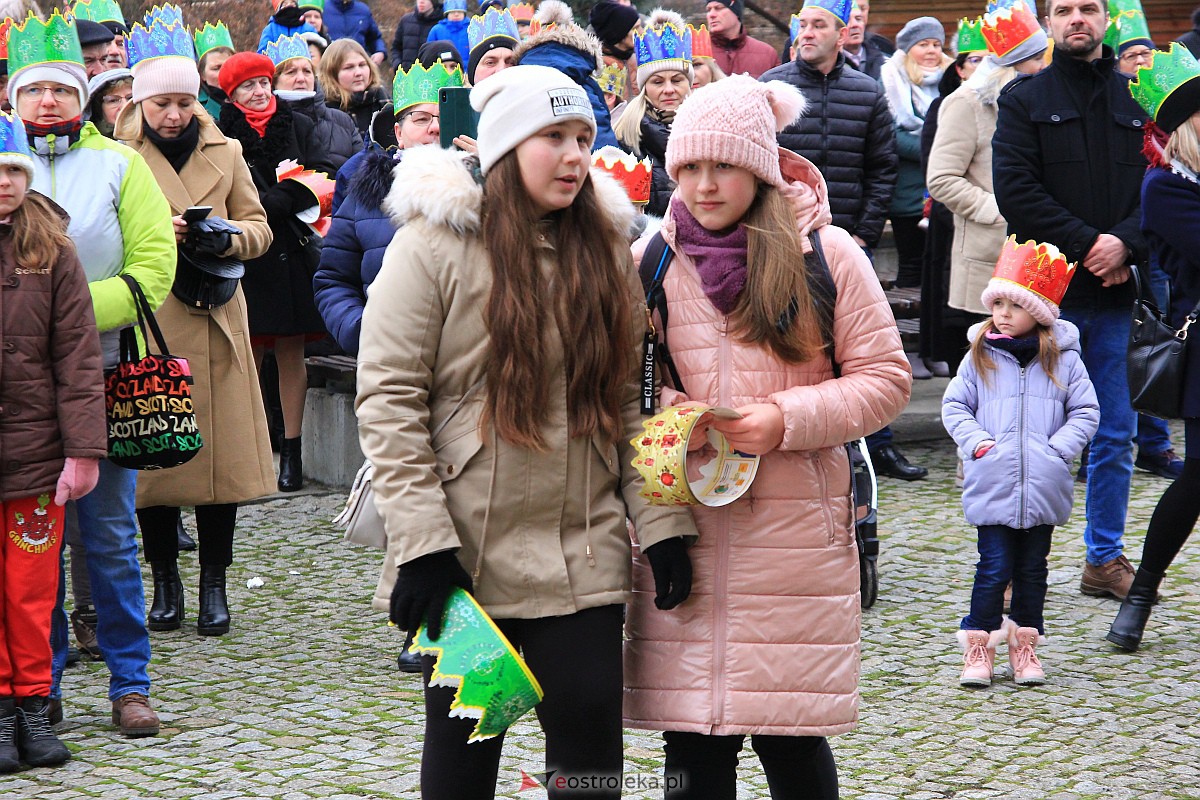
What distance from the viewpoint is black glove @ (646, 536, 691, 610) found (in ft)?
11.2

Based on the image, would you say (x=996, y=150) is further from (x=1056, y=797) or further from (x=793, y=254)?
(x=793, y=254)

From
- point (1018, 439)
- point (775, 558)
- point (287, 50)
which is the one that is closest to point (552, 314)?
point (775, 558)

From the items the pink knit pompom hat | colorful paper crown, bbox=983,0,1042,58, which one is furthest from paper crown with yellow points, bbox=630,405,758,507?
colorful paper crown, bbox=983,0,1042,58

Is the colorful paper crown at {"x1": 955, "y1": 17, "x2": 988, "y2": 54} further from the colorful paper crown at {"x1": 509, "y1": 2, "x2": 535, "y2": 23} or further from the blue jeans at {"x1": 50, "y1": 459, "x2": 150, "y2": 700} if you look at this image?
the blue jeans at {"x1": 50, "y1": 459, "x2": 150, "y2": 700}

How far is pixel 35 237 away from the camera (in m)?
4.80

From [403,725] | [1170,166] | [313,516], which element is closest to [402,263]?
[403,725]

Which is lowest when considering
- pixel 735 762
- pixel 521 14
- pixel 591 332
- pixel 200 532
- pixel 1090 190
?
pixel 735 762

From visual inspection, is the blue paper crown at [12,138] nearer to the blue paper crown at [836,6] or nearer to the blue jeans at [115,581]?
the blue jeans at [115,581]

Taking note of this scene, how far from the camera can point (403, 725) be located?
521 centimetres

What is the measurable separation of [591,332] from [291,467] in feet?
18.9

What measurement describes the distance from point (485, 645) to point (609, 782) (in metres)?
0.47

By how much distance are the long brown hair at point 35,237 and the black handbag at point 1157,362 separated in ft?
12.1

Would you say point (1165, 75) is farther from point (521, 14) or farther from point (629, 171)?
point (521, 14)

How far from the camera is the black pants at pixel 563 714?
335 cm
